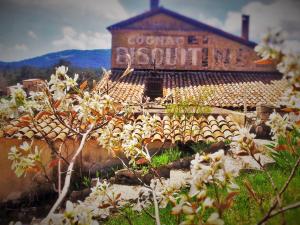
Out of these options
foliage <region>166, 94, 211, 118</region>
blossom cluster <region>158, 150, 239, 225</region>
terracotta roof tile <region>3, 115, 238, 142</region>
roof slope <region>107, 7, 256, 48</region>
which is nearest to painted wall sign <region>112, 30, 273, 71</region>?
roof slope <region>107, 7, 256, 48</region>

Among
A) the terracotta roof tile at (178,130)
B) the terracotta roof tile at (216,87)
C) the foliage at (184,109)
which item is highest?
the terracotta roof tile at (216,87)

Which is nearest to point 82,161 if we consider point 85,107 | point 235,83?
point 85,107

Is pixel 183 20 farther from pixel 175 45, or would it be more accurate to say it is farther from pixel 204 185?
pixel 204 185

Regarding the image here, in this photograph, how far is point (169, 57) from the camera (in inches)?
713

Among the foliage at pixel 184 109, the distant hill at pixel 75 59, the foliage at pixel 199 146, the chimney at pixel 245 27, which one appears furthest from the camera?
the distant hill at pixel 75 59

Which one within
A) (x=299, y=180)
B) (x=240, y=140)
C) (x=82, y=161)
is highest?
(x=240, y=140)

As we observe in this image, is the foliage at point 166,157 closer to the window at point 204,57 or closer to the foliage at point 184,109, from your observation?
the foliage at point 184,109

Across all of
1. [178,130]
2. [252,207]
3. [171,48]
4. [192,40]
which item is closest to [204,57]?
[192,40]

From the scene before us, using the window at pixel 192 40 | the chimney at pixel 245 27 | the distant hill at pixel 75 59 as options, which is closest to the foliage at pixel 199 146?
the window at pixel 192 40

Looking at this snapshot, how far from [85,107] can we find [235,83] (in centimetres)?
1399

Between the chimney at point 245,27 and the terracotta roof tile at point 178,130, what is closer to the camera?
the terracotta roof tile at point 178,130

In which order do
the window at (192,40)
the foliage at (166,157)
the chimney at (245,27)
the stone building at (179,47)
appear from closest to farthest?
1. the foliage at (166,157)
2. the stone building at (179,47)
3. the window at (192,40)
4. the chimney at (245,27)

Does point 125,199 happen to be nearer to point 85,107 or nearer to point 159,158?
point 159,158

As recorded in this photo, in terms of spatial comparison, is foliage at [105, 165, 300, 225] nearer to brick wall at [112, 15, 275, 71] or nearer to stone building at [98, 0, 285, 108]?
stone building at [98, 0, 285, 108]
